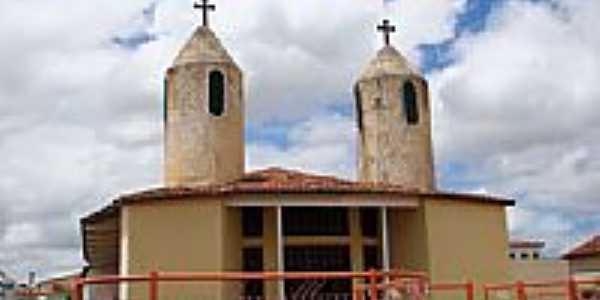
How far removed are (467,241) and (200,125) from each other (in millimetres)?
9480

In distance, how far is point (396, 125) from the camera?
3069 cm

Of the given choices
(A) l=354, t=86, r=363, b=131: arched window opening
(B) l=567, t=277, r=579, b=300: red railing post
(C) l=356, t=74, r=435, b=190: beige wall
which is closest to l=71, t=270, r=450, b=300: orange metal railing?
(B) l=567, t=277, r=579, b=300: red railing post

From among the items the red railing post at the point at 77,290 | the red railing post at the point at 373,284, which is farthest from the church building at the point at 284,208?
the red railing post at the point at 77,290

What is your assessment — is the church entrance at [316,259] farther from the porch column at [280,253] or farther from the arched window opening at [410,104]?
the arched window opening at [410,104]

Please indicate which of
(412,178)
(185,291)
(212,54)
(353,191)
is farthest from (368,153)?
(185,291)

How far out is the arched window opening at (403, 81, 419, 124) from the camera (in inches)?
1212

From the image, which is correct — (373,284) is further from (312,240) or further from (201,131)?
(201,131)

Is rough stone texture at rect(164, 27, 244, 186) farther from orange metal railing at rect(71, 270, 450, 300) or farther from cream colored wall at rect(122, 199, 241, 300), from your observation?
orange metal railing at rect(71, 270, 450, 300)

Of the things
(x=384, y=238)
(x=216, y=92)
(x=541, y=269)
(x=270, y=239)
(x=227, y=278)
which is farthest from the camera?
(x=541, y=269)

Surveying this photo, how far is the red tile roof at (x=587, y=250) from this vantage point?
40500 mm

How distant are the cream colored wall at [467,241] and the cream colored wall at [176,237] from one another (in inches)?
221

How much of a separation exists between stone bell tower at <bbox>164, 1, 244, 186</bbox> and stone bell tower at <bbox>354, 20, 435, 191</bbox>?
463cm

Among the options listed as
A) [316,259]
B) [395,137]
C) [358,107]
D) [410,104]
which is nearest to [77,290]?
[316,259]

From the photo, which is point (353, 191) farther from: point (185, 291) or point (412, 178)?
point (412, 178)
